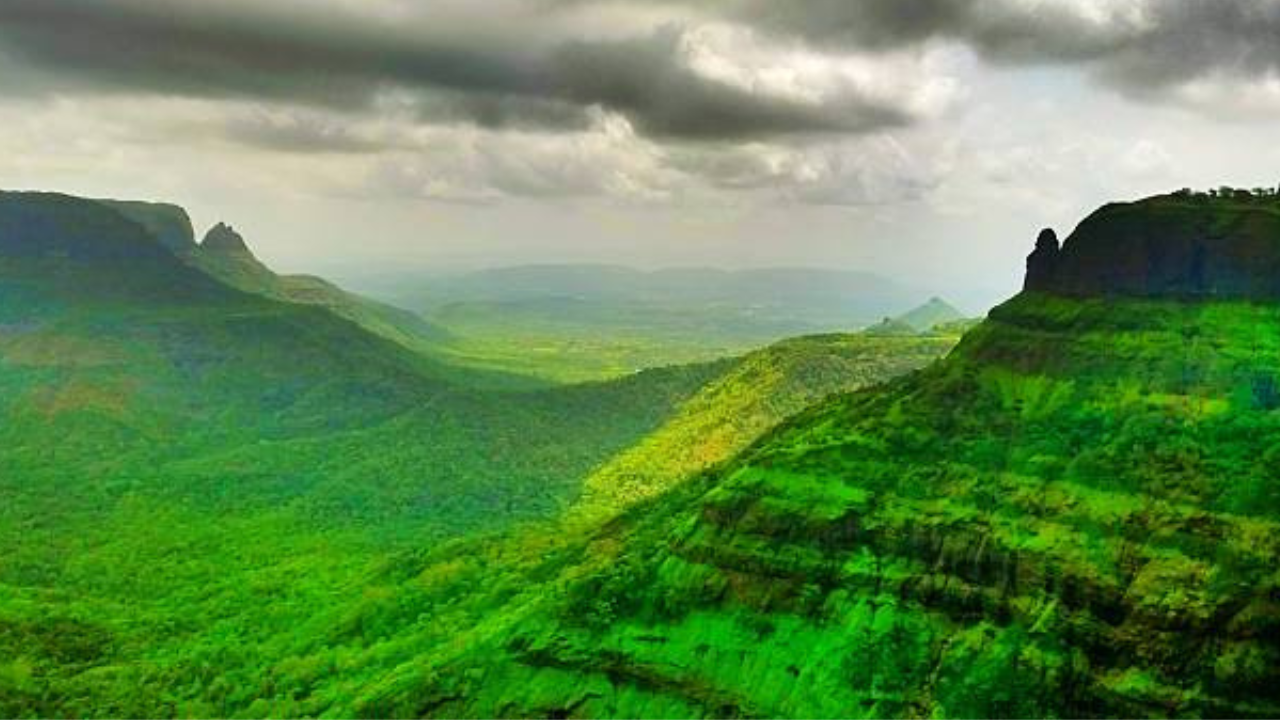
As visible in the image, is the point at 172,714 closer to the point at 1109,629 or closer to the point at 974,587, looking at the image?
the point at 974,587

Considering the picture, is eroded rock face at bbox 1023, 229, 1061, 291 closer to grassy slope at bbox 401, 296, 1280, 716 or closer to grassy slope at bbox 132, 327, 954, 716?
grassy slope at bbox 401, 296, 1280, 716

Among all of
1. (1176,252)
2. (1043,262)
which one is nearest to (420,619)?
(1043,262)

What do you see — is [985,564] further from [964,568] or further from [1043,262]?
[1043,262]

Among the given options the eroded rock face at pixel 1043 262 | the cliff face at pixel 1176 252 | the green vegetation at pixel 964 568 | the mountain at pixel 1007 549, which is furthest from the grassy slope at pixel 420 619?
the cliff face at pixel 1176 252

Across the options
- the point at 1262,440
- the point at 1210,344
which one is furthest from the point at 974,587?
the point at 1210,344

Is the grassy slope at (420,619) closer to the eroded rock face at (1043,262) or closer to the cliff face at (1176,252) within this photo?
the eroded rock face at (1043,262)
